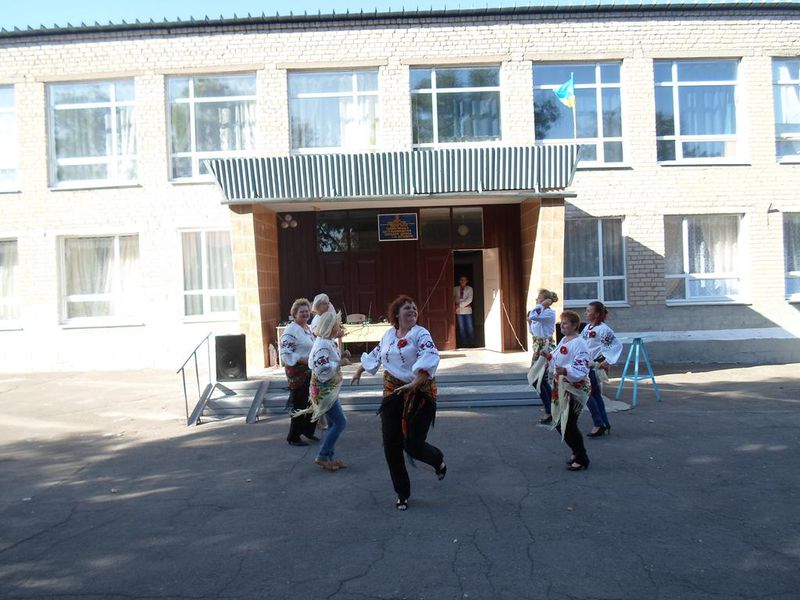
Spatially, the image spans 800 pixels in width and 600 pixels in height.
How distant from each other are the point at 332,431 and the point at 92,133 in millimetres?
11957

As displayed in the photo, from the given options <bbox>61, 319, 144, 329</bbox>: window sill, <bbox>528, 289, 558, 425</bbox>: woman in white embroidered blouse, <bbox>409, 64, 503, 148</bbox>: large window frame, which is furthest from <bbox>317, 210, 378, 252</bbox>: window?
<bbox>528, 289, 558, 425</bbox>: woman in white embroidered blouse

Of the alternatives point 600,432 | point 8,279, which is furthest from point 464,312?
point 8,279

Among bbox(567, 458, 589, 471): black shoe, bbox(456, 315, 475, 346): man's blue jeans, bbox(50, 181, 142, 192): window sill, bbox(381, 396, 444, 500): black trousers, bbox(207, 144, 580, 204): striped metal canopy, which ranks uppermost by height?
bbox(50, 181, 142, 192): window sill

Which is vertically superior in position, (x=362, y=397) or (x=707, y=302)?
(x=707, y=302)

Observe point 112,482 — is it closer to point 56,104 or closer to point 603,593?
point 603,593

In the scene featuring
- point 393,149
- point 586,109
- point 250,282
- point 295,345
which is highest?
point 586,109

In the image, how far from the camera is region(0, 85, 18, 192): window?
15.9 meters

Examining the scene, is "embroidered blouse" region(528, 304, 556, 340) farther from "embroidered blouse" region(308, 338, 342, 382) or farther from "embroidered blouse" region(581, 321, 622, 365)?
"embroidered blouse" region(308, 338, 342, 382)

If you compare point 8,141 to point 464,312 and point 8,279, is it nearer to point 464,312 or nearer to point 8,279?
point 8,279

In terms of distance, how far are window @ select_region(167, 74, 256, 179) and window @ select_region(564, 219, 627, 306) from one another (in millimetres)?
7593

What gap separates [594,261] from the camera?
1559 centimetres

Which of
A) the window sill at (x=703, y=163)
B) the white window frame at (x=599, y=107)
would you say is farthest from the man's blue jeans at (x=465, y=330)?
the window sill at (x=703, y=163)

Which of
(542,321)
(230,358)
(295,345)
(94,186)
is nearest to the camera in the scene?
(295,345)

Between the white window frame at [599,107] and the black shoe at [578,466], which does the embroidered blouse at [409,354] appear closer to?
the black shoe at [578,466]
